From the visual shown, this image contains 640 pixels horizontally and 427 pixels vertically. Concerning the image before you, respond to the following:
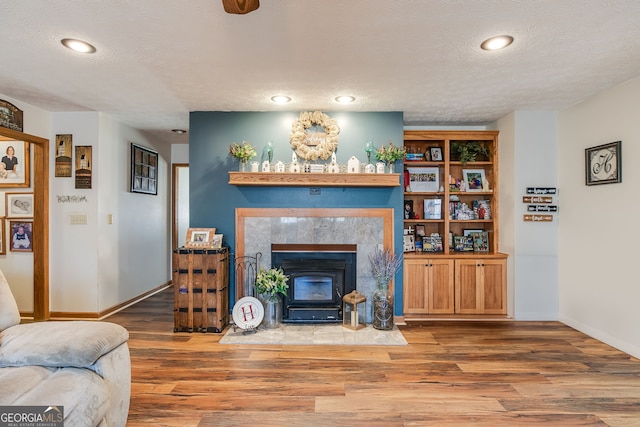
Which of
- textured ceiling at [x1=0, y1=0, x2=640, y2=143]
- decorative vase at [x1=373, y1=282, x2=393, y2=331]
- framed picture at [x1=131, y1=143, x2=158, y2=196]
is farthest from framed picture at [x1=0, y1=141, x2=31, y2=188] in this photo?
decorative vase at [x1=373, y1=282, x2=393, y2=331]

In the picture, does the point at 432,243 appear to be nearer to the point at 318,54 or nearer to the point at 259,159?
the point at 259,159

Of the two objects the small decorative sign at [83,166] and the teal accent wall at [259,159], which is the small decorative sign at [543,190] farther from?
the small decorative sign at [83,166]

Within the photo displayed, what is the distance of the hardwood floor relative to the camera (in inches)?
84.0

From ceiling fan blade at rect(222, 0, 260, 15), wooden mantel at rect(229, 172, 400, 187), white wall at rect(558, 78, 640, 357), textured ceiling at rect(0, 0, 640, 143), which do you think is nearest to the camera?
ceiling fan blade at rect(222, 0, 260, 15)

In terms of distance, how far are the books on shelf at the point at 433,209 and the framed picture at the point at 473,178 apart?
45cm

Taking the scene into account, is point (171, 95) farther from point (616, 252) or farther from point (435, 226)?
point (616, 252)

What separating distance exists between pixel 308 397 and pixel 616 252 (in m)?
3.11

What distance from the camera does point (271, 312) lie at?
369 cm

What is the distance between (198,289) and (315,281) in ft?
4.09

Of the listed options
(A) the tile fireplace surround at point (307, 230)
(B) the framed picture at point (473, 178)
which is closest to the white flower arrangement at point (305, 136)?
(A) the tile fireplace surround at point (307, 230)

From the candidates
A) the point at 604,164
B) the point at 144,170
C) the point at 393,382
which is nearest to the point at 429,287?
the point at 393,382

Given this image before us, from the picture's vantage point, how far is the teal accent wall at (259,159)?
12.9 ft

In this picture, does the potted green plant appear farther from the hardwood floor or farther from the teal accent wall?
the hardwood floor

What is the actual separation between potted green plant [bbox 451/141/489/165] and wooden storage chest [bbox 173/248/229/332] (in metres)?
3.16
